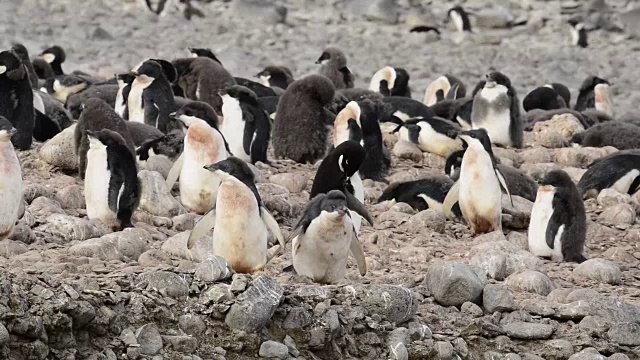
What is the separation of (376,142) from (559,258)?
97.4 inches

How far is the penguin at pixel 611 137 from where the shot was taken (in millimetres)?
12969

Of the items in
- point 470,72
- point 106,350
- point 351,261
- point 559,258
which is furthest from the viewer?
point 470,72

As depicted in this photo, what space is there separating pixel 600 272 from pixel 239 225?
2.33 m

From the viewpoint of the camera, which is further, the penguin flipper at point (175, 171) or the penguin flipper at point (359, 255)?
the penguin flipper at point (175, 171)

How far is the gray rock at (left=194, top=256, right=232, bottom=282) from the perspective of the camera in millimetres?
6074

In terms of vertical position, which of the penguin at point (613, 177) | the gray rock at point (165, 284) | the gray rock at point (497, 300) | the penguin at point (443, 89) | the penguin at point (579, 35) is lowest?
the penguin at point (579, 35)

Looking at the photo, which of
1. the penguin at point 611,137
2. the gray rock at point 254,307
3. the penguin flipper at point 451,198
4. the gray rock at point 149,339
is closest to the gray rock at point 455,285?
the gray rock at point 254,307

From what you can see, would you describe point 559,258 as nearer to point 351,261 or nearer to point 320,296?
point 351,261

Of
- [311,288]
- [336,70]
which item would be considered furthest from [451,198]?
[336,70]

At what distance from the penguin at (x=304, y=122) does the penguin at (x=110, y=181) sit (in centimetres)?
293

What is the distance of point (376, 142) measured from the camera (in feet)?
35.1

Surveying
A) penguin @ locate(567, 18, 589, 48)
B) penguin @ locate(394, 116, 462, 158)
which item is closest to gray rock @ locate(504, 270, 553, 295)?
penguin @ locate(394, 116, 462, 158)

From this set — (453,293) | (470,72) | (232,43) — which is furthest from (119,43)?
(453,293)

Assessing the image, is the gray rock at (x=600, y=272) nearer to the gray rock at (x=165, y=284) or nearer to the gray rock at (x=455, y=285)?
the gray rock at (x=455, y=285)
